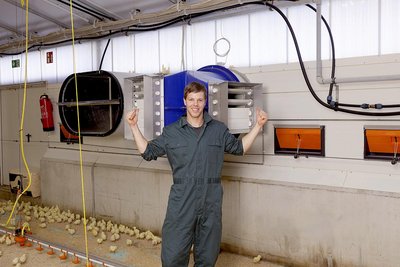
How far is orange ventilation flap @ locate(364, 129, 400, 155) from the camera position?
7.60 ft

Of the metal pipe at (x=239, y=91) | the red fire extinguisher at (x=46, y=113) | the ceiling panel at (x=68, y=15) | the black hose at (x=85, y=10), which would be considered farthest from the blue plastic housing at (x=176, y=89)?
the red fire extinguisher at (x=46, y=113)

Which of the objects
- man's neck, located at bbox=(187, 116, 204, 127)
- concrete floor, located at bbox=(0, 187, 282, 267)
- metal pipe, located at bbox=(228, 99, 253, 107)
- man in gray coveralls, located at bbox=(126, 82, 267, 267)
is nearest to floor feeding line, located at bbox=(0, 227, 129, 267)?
concrete floor, located at bbox=(0, 187, 282, 267)

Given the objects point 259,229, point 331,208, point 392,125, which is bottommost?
point 259,229

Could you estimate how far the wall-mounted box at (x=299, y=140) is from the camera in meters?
2.63

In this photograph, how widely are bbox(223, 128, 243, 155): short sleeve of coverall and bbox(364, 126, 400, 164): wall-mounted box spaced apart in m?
0.84

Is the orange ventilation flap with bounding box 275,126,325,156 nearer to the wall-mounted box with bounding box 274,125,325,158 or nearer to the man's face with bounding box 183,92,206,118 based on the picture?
the wall-mounted box with bounding box 274,125,325,158

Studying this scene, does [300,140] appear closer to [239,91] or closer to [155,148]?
[239,91]

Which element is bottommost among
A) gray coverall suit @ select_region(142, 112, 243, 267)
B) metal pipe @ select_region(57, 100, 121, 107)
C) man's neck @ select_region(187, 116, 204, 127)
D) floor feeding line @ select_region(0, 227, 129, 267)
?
floor feeding line @ select_region(0, 227, 129, 267)

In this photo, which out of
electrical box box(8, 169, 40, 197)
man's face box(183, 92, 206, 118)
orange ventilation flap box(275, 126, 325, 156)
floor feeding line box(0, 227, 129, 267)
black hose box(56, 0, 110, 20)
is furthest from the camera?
electrical box box(8, 169, 40, 197)

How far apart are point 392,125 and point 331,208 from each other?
654 millimetres

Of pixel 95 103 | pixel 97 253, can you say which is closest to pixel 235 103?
pixel 95 103

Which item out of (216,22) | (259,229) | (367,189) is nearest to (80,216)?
(259,229)

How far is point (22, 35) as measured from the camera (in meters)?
4.48

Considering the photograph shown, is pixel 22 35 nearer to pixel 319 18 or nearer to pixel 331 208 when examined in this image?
pixel 319 18
